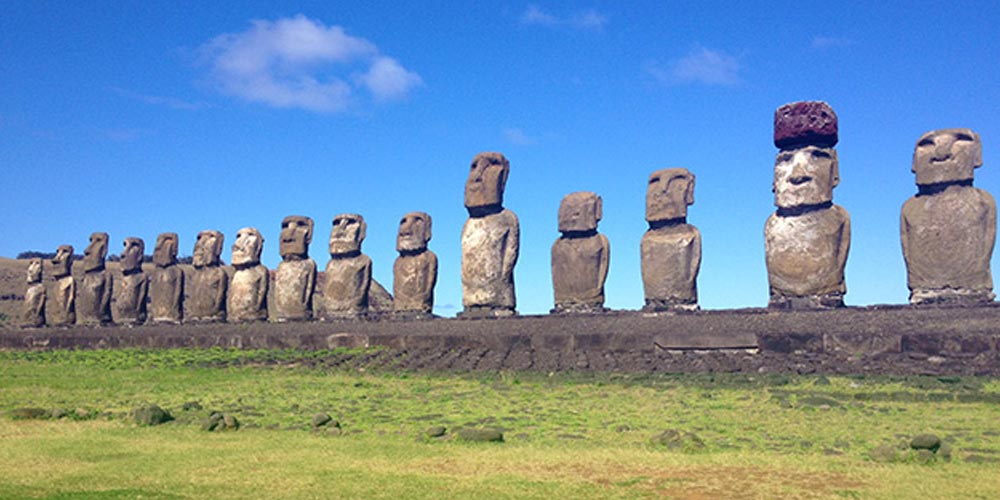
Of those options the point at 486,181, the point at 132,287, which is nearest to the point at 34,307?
the point at 132,287

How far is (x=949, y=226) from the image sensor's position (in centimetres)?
1398

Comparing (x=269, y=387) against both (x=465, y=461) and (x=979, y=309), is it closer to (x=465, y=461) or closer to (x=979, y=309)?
(x=465, y=461)

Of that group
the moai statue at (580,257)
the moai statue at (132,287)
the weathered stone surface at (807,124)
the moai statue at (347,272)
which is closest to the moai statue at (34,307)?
the moai statue at (132,287)

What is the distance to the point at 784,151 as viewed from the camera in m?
15.5

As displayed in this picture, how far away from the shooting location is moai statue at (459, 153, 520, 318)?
18.6m

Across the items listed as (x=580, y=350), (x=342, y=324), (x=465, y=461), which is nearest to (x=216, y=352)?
(x=342, y=324)

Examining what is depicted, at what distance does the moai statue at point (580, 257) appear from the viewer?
1762 cm

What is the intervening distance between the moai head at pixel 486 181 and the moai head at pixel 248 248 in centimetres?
Result: 736

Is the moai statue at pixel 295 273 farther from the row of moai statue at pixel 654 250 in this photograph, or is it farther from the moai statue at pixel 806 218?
the moai statue at pixel 806 218

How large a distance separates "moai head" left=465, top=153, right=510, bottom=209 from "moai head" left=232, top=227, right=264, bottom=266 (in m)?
7.36

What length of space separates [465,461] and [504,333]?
10.1 m

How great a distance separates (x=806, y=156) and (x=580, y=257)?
482cm

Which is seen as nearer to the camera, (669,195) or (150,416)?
(150,416)

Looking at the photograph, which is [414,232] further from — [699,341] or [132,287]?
[132,287]
